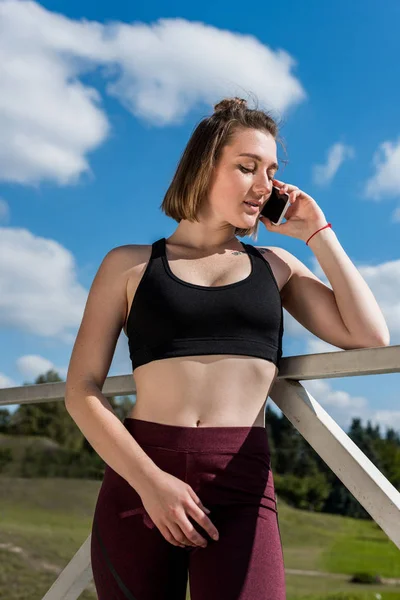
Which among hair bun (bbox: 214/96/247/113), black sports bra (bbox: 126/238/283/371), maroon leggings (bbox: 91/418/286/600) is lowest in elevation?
maroon leggings (bbox: 91/418/286/600)

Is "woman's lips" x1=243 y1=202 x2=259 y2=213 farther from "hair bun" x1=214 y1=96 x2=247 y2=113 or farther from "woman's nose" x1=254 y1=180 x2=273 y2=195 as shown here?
"hair bun" x1=214 y1=96 x2=247 y2=113

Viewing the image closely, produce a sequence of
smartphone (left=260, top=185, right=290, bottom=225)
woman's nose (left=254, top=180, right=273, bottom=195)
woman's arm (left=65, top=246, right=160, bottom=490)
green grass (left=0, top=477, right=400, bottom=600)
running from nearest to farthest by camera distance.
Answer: woman's arm (left=65, top=246, right=160, bottom=490)
woman's nose (left=254, top=180, right=273, bottom=195)
smartphone (left=260, top=185, right=290, bottom=225)
green grass (left=0, top=477, right=400, bottom=600)

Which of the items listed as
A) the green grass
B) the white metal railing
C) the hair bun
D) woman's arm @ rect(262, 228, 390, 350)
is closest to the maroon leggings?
the white metal railing

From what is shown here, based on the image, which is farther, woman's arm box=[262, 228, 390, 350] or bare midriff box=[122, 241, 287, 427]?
woman's arm box=[262, 228, 390, 350]

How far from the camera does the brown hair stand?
1.90 metres

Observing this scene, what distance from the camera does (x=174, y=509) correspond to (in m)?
1.49

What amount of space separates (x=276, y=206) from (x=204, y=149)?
0.90 ft

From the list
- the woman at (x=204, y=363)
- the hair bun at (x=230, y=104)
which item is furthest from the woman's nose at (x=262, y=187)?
the hair bun at (x=230, y=104)

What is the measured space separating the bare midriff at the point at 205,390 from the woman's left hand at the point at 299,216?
49 centimetres

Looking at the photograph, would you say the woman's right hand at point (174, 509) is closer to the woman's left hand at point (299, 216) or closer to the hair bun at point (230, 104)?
the woman's left hand at point (299, 216)

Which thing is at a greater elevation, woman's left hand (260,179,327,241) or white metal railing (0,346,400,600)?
woman's left hand (260,179,327,241)

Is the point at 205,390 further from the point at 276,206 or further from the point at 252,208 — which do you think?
the point at 276,206

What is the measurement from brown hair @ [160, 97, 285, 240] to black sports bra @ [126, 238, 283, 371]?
9.2 inches

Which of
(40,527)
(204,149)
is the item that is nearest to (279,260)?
(204,149)
